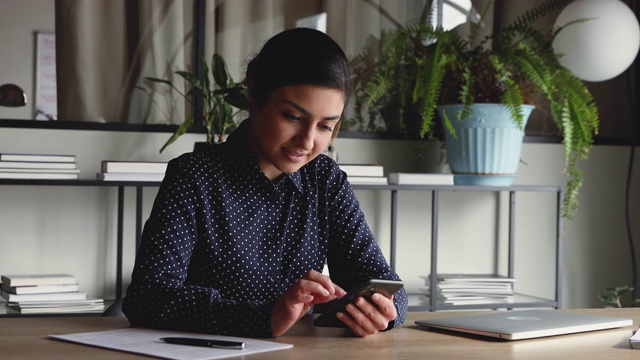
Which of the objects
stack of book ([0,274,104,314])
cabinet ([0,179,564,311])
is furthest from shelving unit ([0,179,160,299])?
stack of book ([0,274,104,314])

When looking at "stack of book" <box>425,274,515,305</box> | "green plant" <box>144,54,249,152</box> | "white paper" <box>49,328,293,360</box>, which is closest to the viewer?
"white paper" <box>49,328,293,360</box>

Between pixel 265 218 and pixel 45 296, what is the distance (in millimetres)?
1340

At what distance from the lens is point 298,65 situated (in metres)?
1.69

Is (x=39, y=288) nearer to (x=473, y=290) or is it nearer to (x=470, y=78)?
(x=473, y=290)

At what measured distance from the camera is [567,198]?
136 inches

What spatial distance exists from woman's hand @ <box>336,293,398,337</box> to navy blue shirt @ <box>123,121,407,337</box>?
8 centimetres

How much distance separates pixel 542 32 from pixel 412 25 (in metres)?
0.51

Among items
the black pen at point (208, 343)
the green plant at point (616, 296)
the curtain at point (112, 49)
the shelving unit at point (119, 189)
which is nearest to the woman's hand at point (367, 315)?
the black pen at point (208, 343)

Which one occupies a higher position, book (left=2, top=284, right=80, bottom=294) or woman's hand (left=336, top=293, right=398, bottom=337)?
woman's hand (left=336, top=293, right=398, bottom=337)

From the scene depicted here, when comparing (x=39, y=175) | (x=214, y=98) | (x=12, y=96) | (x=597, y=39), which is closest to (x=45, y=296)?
(x=39, y=175)

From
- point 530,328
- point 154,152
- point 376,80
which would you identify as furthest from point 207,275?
point 376,80

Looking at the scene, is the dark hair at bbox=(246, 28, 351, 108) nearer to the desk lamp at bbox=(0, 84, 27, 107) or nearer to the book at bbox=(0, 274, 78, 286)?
the book at bbox=(0, 274, 78, 286)

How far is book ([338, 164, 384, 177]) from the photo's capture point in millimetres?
3193

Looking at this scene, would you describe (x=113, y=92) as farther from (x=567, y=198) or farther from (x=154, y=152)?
(x=567, y=198)
